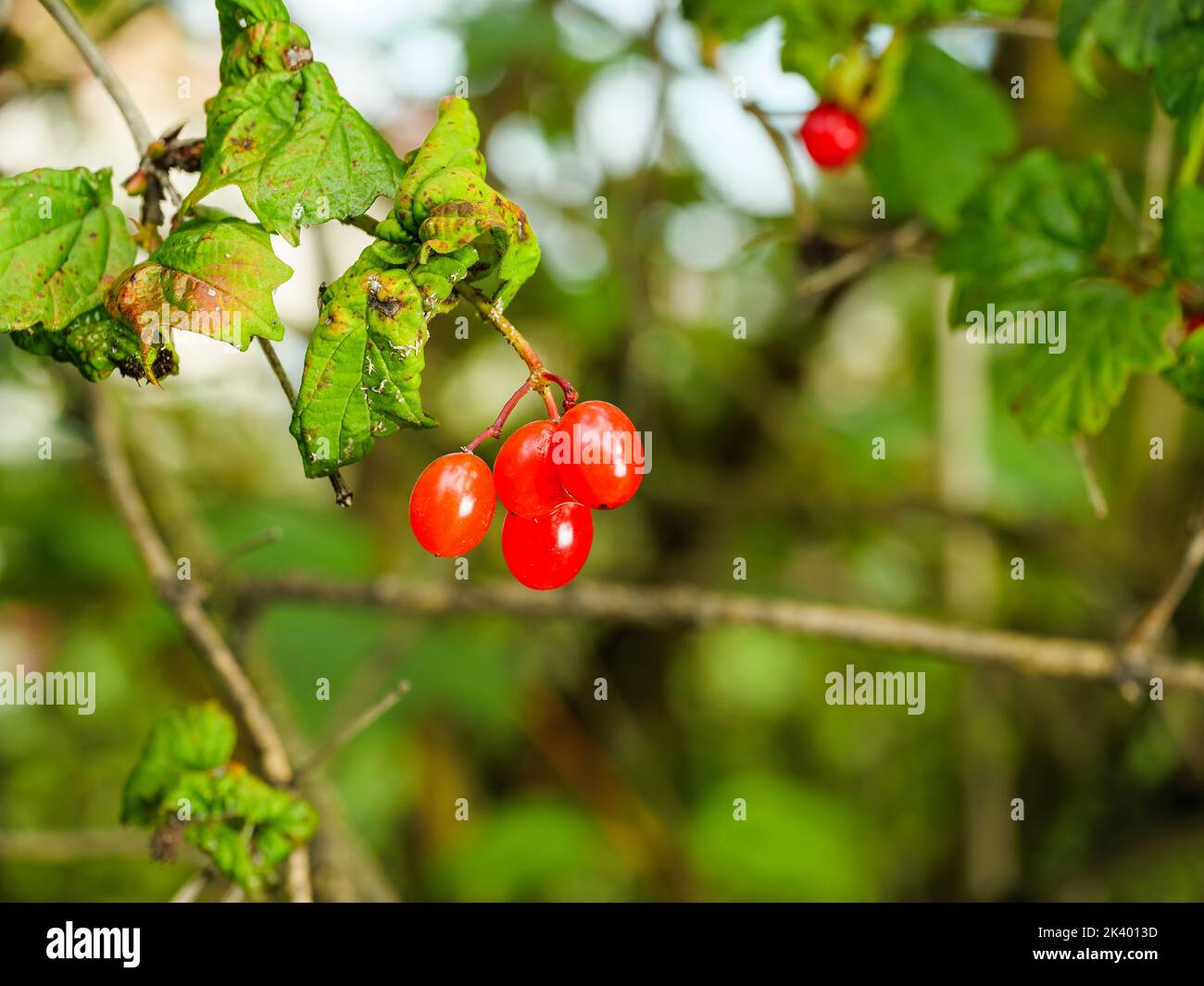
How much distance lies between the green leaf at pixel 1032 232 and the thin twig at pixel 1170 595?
0.27 metres

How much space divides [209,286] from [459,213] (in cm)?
15

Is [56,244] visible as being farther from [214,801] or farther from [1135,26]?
[1135,26]

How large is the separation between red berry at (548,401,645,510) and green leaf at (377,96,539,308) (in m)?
0.08

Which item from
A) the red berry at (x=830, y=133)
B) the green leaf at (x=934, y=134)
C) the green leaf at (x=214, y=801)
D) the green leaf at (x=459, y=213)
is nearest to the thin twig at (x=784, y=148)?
the red berry at (x=830, y=133)

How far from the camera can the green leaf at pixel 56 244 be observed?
60 centimetres

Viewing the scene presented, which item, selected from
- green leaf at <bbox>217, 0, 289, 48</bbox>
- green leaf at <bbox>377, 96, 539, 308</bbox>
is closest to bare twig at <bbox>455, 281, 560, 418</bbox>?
green leaf at <bbox>377, 96, 539, 308</bbox>

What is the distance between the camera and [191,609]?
0.90m

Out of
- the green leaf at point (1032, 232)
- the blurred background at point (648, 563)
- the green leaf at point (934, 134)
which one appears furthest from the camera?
the blurred background at point (648, 563)

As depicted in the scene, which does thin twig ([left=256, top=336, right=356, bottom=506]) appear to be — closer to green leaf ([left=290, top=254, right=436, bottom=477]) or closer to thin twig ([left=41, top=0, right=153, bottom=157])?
green leaf ([left=290, top=254, right=436, bottom=477])

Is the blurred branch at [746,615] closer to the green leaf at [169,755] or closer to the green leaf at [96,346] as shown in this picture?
the green leaf at [169,755]

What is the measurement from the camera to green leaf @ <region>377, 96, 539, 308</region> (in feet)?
1.68

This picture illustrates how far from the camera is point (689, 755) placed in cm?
272
